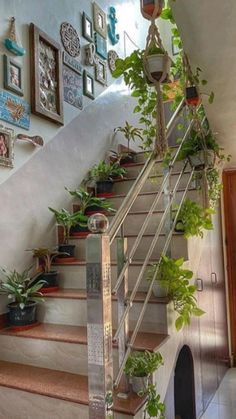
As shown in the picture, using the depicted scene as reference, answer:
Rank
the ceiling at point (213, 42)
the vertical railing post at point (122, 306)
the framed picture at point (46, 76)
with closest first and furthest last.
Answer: the ceiling at point (213, 42) < the vertical railing post at point (122, 306) < the framed picture at point (46, 76)

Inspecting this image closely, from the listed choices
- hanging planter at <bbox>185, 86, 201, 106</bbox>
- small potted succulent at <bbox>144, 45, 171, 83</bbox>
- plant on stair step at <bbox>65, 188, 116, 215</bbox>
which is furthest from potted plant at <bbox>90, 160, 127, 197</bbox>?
small potted succulent at <bbox>144, 45, 171, 83</bbox>

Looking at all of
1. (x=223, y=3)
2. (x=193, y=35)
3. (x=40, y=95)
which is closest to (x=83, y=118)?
(x=40, y=95)

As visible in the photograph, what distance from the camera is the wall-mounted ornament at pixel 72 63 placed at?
2.94 m

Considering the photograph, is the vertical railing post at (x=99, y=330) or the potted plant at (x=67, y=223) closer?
the vertical railing post at (x=99, y=330)

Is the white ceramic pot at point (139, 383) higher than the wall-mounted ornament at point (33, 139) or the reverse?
the reverse

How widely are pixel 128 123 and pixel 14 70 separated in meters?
1.92

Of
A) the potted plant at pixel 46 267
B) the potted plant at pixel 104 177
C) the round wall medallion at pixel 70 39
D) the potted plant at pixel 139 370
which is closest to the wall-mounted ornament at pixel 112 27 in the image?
the round wall medallion at pixel 70 39

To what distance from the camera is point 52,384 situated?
155 centimetres

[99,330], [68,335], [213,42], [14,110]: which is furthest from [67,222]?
[213,42]

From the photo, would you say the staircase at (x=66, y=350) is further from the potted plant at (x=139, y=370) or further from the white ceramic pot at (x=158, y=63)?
the white ceramic pot at (x=158, y=63)

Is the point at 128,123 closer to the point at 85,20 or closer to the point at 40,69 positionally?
the point at 85,20

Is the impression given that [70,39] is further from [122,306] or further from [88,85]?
[122,306]

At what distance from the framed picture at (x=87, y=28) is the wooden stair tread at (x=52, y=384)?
120 inches

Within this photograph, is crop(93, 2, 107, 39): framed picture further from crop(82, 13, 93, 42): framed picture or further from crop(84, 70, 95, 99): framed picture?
crop(84, 70, 95, 99): framed picture
